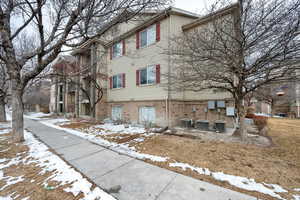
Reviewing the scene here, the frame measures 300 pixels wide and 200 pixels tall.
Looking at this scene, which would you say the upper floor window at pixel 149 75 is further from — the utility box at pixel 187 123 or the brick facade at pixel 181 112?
the utility box at pixel 187 123

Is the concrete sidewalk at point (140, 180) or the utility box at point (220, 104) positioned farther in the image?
the utility box at point (220, 104)

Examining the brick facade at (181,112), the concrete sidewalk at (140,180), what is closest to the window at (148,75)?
the brick facade at (181,112)

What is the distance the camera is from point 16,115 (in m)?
5.57

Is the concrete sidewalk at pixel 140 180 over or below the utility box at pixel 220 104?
below

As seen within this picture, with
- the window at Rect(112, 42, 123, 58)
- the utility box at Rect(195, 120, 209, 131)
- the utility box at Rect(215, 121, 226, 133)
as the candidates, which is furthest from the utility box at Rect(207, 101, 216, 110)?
the window at Rect(112, 42, 123, 58)

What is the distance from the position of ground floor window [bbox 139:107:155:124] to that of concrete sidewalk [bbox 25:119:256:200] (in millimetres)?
5306

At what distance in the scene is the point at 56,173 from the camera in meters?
3.24

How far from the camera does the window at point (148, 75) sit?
9.46 meters

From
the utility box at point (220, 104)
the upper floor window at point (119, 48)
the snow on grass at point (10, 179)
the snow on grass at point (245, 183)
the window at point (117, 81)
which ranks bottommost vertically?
the snow on grass at point (10, 179)

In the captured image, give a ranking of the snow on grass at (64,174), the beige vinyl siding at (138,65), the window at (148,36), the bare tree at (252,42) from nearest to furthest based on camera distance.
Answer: the snow on grass at (64,174)
the bare tree at (252,42)
the beige vinyl siding at (138,65)
the window at (148,36)

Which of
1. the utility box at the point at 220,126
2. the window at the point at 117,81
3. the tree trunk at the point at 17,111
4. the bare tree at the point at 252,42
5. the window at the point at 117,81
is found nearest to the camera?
the bare tree at the point at 252,42

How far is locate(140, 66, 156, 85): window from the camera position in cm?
946

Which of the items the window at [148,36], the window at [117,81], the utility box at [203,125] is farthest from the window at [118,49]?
the utility box at [203,125]

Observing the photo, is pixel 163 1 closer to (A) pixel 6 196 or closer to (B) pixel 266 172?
(B) pixel 266 172
